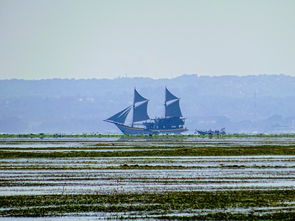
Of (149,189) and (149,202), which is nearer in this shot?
(149,202)

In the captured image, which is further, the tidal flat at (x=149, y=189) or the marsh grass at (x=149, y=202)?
the marsh grass at (x=149, y=202)

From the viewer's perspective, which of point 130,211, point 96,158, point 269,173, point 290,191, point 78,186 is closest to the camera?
point 130,211

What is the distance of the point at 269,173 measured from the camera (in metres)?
55.2

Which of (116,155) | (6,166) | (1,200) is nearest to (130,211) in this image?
(1,200)

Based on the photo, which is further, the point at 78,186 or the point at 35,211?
the point at 78,186

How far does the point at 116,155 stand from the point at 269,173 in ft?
93.2

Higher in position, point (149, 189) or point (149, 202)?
point (149, 189)

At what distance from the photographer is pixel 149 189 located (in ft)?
150

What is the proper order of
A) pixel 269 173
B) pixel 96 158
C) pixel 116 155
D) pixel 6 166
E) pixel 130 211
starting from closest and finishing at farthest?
pixel 130 211 < pixel 269 173 < pixel 6 166 < pixel 96 158 < pixel 116 155

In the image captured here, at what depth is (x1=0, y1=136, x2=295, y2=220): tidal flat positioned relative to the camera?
37.2 meters

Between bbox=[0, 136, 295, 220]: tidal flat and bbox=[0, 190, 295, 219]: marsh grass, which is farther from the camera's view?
bbox=[0, 190, 295, 219]: marsh grass

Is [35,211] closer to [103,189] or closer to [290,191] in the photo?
[103,189]

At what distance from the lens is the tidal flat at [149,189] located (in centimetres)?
3722

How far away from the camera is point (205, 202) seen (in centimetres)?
4003
